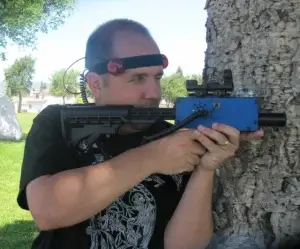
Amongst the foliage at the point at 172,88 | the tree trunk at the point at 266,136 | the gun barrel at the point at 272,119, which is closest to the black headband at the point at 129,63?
the foliage at the point at 172,88

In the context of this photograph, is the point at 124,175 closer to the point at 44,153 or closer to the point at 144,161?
the point at 144,161

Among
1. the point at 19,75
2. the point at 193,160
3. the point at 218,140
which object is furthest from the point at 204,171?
the point at 19,75

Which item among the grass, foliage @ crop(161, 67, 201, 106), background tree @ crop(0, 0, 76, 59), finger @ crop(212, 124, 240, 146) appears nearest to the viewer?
finger @ crop(212, 124, 240, 146)

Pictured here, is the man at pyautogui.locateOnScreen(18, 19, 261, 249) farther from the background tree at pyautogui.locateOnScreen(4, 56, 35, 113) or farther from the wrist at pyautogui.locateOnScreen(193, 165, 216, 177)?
the background tree at pyautogui.locateOnScreen(4, 56, 35, 113)

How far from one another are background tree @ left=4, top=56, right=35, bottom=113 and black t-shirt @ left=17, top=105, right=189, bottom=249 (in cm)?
5794

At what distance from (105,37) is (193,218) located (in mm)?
778

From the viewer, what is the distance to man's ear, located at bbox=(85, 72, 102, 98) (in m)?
1.96

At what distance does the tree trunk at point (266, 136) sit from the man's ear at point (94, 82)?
0.51 meters

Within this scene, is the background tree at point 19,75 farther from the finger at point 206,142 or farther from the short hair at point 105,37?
the finger at point 206,142

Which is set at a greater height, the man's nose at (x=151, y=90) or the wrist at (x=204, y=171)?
the man's nose at (x=151, y=90)

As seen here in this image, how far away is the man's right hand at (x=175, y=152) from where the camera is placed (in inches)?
66.8

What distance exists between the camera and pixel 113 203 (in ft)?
6.27

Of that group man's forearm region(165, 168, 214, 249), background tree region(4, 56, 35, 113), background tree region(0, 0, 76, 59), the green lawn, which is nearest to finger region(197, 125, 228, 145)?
man's forearm region(165, 168, 214, 249)

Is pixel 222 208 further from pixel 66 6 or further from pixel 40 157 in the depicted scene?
pixel 66 6
